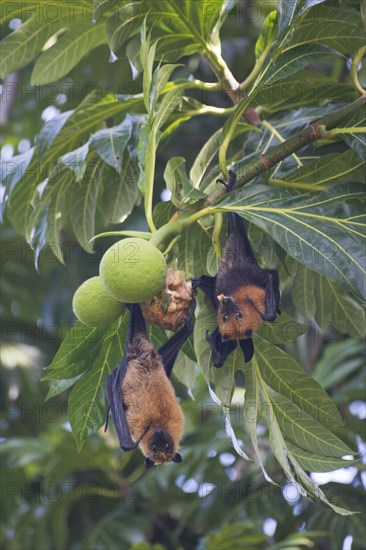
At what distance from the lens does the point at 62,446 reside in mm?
3764

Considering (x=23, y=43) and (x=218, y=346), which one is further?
(x=23, y=43)

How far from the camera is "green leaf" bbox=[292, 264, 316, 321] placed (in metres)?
2.47

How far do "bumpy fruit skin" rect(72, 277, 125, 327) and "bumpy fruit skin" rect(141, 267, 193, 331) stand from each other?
0.07 metres

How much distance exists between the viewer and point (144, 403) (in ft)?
5.41

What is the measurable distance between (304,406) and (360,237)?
51 centimetres

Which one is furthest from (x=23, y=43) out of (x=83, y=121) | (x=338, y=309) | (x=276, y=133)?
(x=338, y=309)

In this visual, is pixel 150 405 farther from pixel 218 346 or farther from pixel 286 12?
pixel 286 12

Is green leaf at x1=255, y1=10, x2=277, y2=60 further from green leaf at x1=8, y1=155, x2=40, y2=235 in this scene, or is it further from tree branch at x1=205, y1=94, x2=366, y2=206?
green leaf at x1=8, y1=155, x2=40, y2=235

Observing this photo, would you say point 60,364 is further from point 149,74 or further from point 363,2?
point 363,2

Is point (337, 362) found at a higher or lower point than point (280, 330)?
lower

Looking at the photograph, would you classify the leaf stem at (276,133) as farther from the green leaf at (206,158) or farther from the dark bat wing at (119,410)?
the dark bat wing at (119,410)

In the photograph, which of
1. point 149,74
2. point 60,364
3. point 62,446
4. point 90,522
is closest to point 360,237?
point 149,74

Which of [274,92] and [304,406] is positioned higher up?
[274,92]

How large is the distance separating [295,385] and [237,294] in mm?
382
